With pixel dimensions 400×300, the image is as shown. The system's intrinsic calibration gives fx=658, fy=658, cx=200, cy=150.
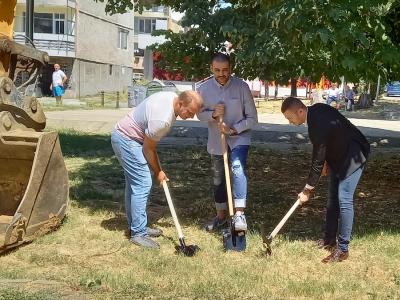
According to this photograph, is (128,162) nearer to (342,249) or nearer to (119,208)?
(119,208)

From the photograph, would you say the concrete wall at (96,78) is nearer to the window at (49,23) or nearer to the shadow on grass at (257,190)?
the window at (49,23)

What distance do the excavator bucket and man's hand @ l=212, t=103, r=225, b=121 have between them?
1.46m

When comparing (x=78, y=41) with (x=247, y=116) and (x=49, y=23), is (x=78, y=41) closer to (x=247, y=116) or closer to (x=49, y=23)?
(x=49, y=23)

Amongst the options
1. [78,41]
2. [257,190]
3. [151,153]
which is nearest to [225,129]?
[151,153]

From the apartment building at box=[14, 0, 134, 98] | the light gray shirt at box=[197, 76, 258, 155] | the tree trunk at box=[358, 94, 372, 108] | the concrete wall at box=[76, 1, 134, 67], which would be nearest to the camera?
the light gray shirt at box=[197, 76, 258, 155]

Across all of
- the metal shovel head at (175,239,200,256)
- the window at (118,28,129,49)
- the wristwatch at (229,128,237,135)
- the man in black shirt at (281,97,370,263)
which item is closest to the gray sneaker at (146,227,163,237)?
the metal shovel head at (175,239,200,256)

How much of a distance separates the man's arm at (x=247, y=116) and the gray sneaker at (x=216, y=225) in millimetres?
972

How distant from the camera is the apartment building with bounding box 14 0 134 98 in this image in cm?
3988

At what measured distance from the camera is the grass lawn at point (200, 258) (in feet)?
15.4

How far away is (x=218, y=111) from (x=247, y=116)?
30 centimetres

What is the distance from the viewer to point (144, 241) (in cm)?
586

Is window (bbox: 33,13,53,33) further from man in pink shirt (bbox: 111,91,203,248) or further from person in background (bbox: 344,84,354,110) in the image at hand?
man in pink shirt (bbox: 111,91,203,248)

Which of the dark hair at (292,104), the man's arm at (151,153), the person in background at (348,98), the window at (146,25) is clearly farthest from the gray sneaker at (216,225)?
the window at (146,25)

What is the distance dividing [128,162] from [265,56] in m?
3.66
